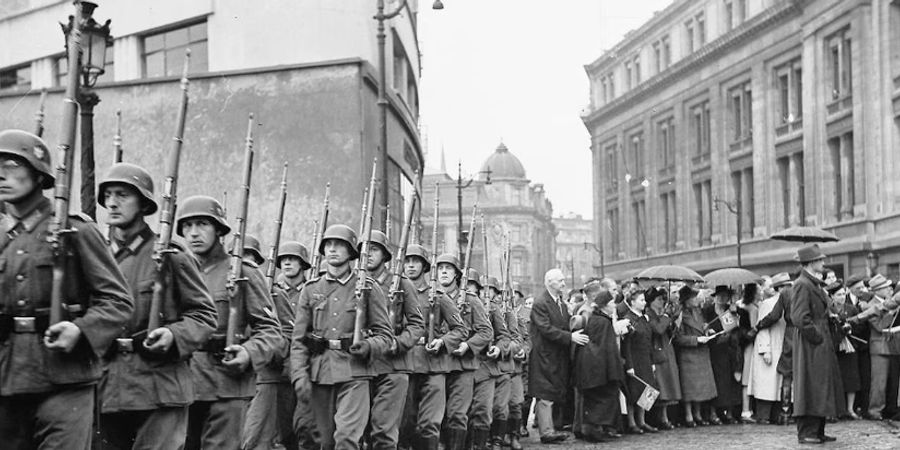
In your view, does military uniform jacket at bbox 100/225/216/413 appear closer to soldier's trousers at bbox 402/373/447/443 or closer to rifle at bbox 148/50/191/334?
rifle at bbox 148/50/191/334

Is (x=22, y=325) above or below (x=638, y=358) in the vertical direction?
above

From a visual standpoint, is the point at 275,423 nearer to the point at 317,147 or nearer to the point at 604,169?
the point at 317,147

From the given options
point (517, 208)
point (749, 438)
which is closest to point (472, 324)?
point (749, 438)

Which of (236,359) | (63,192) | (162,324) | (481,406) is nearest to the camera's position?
(63,192)

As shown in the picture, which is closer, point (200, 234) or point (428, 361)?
point (200, 234)

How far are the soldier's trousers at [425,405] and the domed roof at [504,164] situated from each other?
382ft

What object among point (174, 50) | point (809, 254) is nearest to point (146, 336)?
point (809, 254)

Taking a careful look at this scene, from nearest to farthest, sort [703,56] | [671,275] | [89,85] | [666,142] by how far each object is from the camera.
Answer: [89,85]
[671,275]
[703,56]
[666,142]

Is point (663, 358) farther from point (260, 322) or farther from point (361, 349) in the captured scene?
point (260, 322)

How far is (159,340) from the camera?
21.7 ft

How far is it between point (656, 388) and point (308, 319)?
8.11m

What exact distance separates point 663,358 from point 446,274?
4904mm

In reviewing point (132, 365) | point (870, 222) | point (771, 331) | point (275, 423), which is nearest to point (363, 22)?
point (771, 331)

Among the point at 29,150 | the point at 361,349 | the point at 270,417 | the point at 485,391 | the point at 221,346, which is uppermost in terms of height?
the point at 29,150
